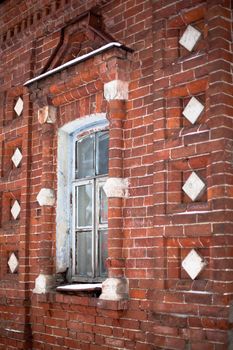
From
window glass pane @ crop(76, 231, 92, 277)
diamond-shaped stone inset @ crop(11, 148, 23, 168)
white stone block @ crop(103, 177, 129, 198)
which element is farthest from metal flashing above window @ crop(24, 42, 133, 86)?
window glass pane @ crop(76, 231, 92, 277)

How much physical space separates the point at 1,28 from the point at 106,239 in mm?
3453

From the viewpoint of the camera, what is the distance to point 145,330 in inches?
179

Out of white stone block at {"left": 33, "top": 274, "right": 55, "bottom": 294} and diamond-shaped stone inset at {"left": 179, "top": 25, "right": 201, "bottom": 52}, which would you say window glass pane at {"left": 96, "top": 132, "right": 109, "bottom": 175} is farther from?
diamond-shaped stone inset at {"left": 179, "top": 25, "right": 201, "bottom": 52}

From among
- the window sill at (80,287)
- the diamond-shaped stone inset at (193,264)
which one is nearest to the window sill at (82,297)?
the window sill at (80,287)

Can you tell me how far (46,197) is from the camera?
18.9ft

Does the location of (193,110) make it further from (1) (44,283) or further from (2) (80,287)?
(1) (44,283)

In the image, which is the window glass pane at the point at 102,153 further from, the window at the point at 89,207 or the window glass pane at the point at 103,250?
the window glass pane at the point at 103,250

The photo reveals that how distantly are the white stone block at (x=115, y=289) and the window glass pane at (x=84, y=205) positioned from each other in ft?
3.18

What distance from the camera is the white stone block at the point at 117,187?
4.86m

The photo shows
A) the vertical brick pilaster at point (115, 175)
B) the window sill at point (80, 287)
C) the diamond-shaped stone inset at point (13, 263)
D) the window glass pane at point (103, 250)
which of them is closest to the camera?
the vertical brick pilaster at point (115, 175)

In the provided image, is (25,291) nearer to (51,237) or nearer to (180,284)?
(51,237)

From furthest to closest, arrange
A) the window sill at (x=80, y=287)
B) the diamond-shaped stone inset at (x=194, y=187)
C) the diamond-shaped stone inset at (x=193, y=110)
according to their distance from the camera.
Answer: the window sill at (x=80, y=287), the diamond-shaped stone inset at (x=193, y=110), the diamond-shaped stone inset at (x=194, y=187)

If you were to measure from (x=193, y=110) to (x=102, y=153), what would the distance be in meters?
1.45

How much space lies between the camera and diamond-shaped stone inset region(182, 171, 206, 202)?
14.0ft
